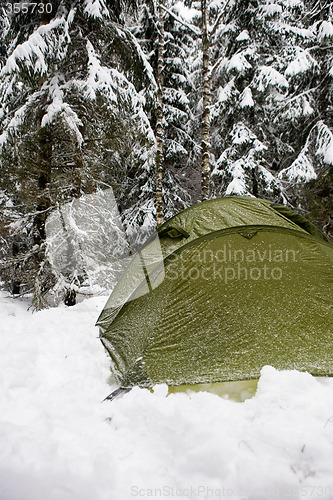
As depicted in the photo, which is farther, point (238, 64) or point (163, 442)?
point (238, 64)

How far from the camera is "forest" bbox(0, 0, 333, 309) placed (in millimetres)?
5754

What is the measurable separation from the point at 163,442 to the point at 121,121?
6213 mm

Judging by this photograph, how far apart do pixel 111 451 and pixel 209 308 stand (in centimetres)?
144

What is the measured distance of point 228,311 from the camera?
2.77 m

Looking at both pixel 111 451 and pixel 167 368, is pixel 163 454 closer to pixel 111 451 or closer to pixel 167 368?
pixel 111 451

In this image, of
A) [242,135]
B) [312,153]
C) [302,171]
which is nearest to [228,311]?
[302,171]

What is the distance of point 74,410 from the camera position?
7.54ft

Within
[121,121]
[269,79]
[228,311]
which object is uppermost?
[269,79]

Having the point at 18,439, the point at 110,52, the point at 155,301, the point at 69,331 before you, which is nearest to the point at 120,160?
the point at 110,52

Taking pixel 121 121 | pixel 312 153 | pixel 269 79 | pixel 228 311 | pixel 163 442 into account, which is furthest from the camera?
pixel 269 79

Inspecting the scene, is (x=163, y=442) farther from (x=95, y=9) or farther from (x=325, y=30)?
(x=325, y=30)

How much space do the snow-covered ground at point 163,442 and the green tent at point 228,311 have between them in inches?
7.8

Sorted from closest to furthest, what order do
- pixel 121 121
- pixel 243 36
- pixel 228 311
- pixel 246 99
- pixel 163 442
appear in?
pixel 163 442
pixel 228 311
pixel 121 121
pixel 246 99
pixel 243 36

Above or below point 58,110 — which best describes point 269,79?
above
